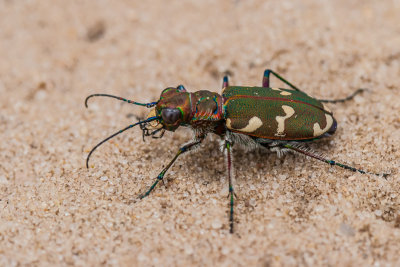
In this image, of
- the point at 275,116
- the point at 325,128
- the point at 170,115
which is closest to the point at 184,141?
the point at 170,115

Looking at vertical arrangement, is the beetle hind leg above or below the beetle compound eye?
below

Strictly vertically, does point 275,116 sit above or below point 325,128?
above

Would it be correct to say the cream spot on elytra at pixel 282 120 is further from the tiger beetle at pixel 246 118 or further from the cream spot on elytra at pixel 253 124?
the cream spot on elytra at pixel 253 124

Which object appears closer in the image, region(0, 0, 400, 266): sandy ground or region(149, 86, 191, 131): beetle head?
region(0, 0, 400, 266): sandy ground

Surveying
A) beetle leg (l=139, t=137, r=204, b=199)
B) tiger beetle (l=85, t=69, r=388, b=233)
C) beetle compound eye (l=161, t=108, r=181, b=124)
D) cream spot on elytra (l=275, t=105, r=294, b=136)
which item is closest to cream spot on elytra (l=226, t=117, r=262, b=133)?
tiger beetle (l=85, t=69, r=388, b=233)

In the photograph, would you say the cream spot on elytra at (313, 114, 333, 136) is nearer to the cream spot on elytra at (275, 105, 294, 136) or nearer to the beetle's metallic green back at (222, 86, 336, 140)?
the beetle's metallic green back at (222, 86, 336, 140)

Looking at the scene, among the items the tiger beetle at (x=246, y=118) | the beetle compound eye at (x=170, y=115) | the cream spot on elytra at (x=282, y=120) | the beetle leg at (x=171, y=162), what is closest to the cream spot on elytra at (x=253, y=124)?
the tiger beetle at (x=246, y=118)

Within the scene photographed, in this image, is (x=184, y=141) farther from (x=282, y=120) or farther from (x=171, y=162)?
(x=282, y=120)
